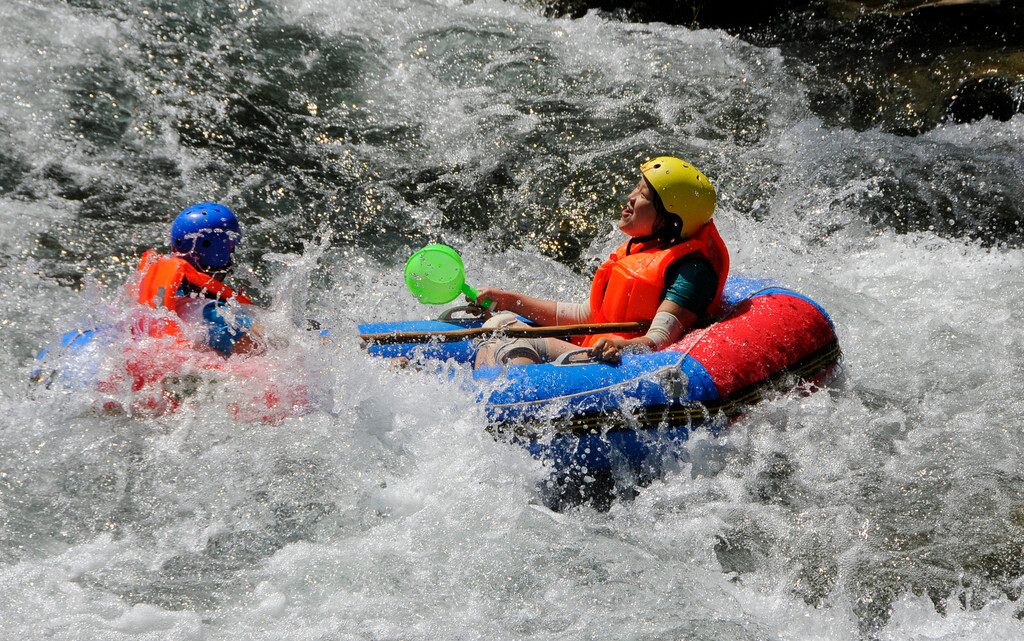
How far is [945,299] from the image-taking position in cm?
639

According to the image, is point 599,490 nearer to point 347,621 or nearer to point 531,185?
point 347,621

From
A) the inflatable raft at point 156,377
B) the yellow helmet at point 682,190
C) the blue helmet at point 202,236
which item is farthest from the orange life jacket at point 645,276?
the blue helmet at point 202,236

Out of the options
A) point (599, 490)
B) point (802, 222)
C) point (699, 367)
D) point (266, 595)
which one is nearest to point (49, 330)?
point (266, 595)

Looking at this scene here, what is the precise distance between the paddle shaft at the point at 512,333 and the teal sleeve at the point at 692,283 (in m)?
0.24

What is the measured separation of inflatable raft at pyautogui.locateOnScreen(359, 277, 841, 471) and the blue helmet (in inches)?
59.3

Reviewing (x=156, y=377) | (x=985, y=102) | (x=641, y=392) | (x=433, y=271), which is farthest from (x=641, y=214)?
(x=985, y=102)

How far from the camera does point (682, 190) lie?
197 inches

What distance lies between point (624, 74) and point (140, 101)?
170 inches

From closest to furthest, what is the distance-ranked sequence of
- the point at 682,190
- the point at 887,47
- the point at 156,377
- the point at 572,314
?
the point at 156,377 → the point at 682,190 → the point at 572,314 → the point at 887,47

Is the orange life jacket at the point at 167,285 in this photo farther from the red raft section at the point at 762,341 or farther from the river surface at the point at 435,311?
the red raft section at the point at 762,341

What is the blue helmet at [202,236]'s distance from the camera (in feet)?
15.7

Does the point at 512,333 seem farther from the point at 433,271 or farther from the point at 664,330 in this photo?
the point at 664,330

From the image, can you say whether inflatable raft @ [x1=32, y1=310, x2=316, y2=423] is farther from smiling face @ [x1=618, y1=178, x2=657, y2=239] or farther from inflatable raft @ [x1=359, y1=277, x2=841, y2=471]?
smiling face @ [x1=618, y1=178, x2=657, y2=239]

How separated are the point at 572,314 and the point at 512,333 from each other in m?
0.61
